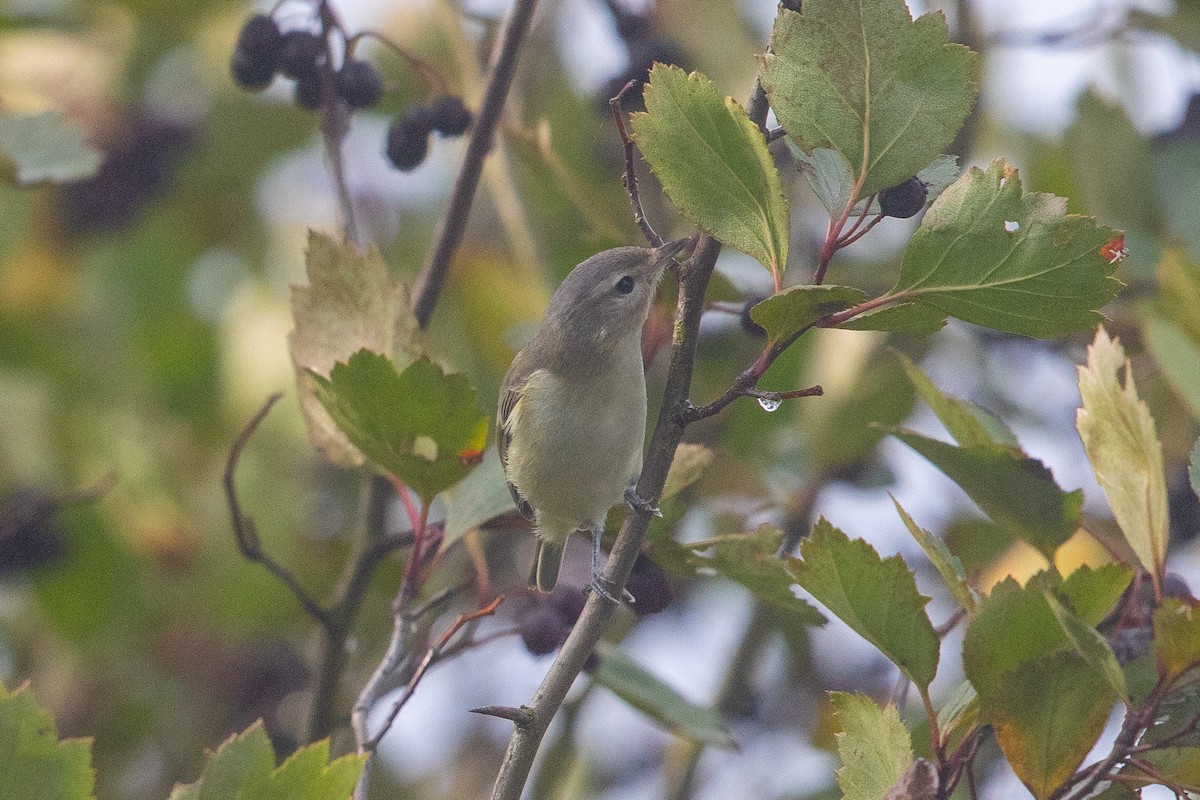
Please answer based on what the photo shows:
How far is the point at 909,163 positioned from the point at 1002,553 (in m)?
2.19

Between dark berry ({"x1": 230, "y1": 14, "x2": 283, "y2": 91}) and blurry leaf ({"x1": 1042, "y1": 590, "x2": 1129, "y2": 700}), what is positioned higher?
dark berry ({"x1": 230, "y1": 14, "x2": 283, "y2": 91})

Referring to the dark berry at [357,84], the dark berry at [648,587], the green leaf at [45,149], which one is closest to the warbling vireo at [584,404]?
the dark berry at [648,587]

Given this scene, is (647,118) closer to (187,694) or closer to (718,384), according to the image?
(718,384)

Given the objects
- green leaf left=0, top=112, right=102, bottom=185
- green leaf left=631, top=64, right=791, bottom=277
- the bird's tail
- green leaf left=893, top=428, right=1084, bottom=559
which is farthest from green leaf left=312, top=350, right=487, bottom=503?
the bird's tail

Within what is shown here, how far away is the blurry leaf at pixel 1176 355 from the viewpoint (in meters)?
2.11

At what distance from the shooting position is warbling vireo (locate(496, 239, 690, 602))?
2.49 meters

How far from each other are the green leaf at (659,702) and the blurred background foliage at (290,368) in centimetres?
47

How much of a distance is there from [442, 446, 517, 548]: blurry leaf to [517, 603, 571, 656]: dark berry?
0.22 m

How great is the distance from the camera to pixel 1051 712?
150 cm

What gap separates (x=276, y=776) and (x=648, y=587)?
721mm

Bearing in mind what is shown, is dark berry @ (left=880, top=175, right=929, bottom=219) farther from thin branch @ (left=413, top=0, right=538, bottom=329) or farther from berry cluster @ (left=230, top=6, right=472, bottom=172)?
berry cluster @ (left=230, top=6, right=472, bottom=172)

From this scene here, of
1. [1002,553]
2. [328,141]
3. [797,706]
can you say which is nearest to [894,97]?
[328,141]

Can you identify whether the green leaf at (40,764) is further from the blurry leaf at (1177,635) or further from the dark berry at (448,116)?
the dark berry at (448,116)

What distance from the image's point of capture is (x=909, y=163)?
1429mm
